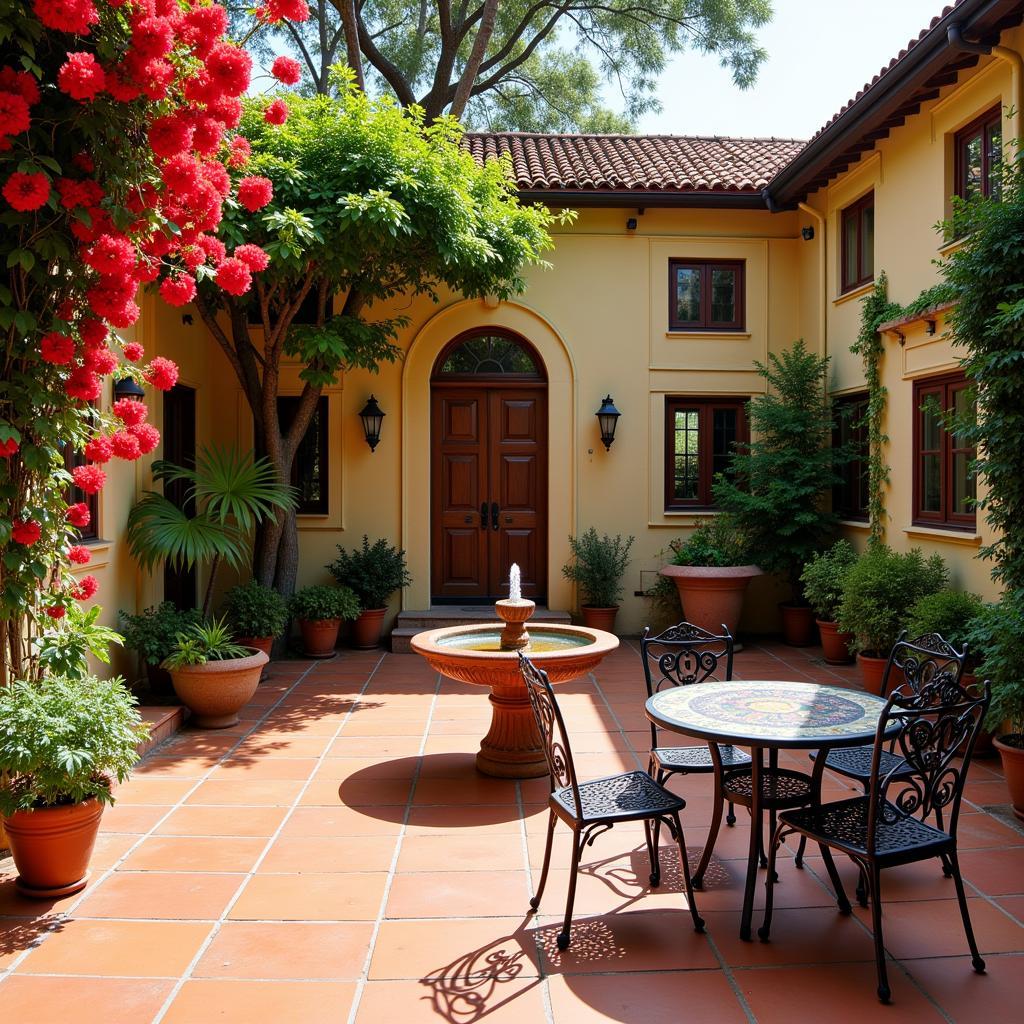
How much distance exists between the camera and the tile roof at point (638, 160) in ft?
34.8

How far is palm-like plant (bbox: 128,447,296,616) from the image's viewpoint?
7629 millimetres

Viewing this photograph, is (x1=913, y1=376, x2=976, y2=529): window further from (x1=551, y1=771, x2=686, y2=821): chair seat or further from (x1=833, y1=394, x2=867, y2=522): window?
(x1=551, y1=771, x2=686, y2=821): chair seat

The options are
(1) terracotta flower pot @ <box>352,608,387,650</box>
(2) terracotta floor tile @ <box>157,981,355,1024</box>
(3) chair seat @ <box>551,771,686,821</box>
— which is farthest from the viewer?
(1) terracotta flower pot @ <box>352,608,387,650</box>

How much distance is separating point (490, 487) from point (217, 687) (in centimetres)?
499

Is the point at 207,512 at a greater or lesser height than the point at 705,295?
lesser

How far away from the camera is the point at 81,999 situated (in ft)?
10.6

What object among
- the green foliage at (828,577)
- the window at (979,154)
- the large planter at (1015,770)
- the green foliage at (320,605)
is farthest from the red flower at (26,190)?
the green foliage at (828,577)

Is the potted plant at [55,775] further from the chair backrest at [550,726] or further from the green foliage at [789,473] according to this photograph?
the green foliage at [789,473]

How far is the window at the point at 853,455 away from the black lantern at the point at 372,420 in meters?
5.07

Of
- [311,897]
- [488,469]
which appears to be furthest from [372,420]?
[311,897]

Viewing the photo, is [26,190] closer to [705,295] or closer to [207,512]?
[207,512]

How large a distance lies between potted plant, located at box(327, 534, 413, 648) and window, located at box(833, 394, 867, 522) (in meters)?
4.92

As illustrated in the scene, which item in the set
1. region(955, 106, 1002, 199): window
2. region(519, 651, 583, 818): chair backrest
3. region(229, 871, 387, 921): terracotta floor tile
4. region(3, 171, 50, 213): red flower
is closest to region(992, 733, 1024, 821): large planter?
region(519, 651, 583, 818): chair backrest

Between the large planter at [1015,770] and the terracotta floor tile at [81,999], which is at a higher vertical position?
the large planter at [1015,770]
